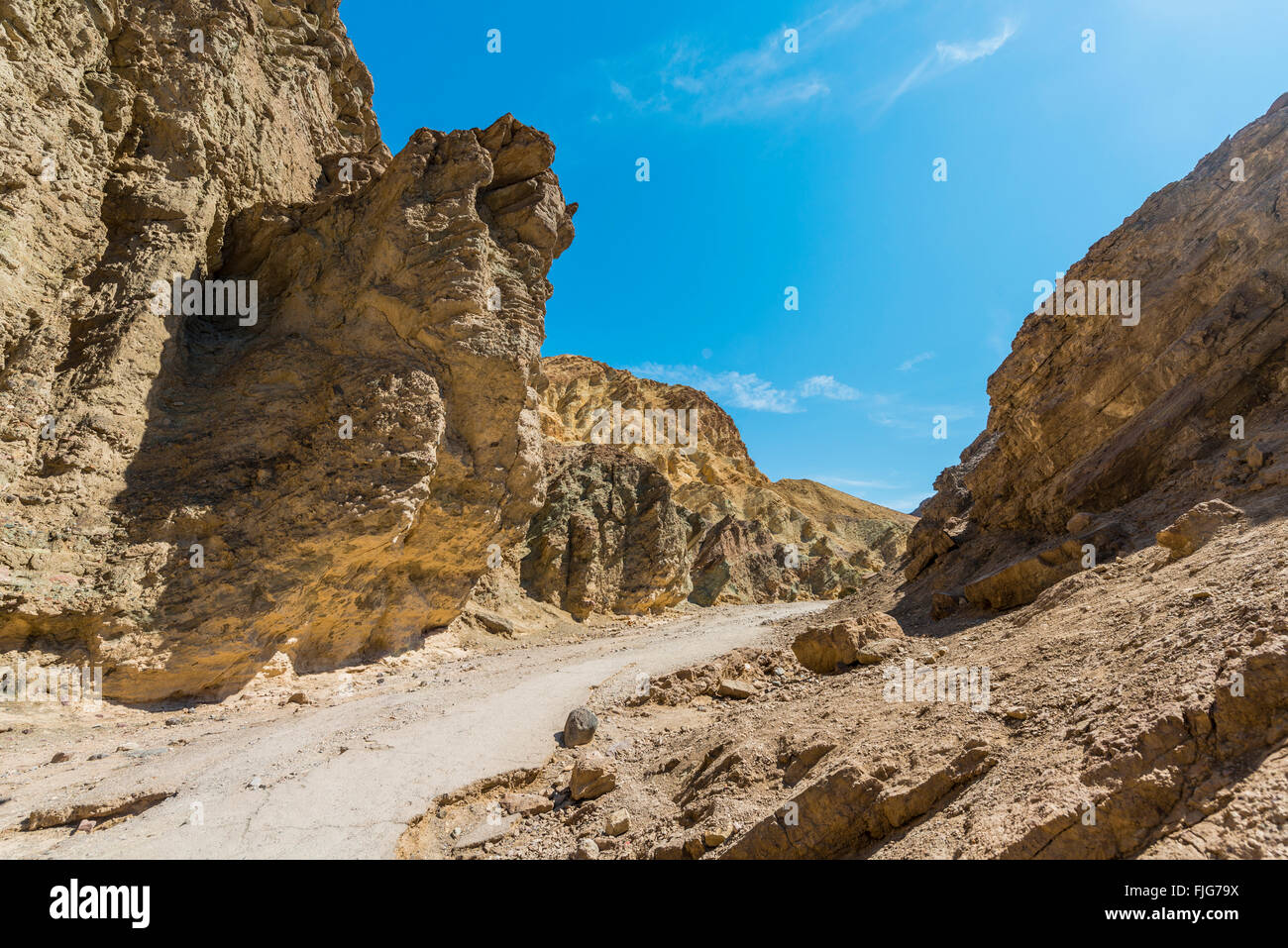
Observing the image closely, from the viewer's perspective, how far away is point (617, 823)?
473 centimetres

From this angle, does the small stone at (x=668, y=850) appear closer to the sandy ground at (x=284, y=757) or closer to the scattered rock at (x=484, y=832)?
the scattered rock at (x=484, y=832)

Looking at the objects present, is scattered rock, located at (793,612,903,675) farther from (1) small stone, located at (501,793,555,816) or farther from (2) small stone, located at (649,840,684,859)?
(2) small stone, located at (649,840,684,859)

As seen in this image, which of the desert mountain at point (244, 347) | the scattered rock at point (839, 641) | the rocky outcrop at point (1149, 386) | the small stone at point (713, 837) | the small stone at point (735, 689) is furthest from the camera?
the desert mountain at point (244, 347)

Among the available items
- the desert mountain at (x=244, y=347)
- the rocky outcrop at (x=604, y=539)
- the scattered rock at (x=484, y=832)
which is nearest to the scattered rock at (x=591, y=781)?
the scattered rock at (x=484, y=832)

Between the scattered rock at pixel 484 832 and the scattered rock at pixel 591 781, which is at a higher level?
the scattered rock at pixel 591 781

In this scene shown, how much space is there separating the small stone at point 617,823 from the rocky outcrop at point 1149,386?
7.59 m

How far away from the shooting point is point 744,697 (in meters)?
8.66

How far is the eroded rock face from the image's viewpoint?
29.7ft

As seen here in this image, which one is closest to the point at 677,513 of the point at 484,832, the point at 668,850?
the point at 484,832

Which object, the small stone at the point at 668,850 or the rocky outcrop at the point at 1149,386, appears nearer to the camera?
the small stone at the point at 668,850

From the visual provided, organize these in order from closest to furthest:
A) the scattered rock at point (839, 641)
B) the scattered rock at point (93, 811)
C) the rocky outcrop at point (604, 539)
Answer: the scattered rock at point (93, 811)
the scattered rock at point (839, 641)
the rocky outcrop at point (604, 539)

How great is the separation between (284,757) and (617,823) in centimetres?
470

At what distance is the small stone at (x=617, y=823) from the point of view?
472 centimetres

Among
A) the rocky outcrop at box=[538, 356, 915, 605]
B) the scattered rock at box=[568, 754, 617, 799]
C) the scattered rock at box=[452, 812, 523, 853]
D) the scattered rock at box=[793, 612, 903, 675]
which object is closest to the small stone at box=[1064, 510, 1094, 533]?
the scattered rock at box=[793, 612, 903, 675]
